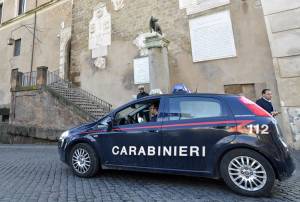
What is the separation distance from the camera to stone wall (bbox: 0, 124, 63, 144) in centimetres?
1170

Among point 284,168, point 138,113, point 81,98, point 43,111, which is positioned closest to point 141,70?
point 81,98

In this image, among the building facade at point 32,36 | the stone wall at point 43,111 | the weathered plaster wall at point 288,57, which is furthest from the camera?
the building facade at point 32,36

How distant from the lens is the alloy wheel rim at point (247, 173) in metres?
3.56

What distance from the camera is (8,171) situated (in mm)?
5621

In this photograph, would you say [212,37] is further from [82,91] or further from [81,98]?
[82,91]

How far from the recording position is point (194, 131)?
3996 mm

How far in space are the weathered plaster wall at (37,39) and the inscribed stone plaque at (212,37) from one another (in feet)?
36.5

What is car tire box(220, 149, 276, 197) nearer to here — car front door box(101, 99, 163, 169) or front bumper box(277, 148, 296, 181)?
front bumper box(277, 148, 296, 181)

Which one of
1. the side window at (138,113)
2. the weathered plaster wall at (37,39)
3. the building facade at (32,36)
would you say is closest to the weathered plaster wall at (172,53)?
the building facade at (32,36)

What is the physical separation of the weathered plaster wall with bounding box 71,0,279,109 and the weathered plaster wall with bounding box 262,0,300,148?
399 mm

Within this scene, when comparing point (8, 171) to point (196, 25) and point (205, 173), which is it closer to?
point (205, 173)

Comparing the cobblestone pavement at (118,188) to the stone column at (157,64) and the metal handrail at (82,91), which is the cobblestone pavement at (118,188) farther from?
the metal handrail at (82,91)

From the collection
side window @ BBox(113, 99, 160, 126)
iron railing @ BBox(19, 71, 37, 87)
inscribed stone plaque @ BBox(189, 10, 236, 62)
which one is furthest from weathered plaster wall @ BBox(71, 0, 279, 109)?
side window @ BBox(113, 99, 160, 126)

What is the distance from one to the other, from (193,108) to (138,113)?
112 centimetres
